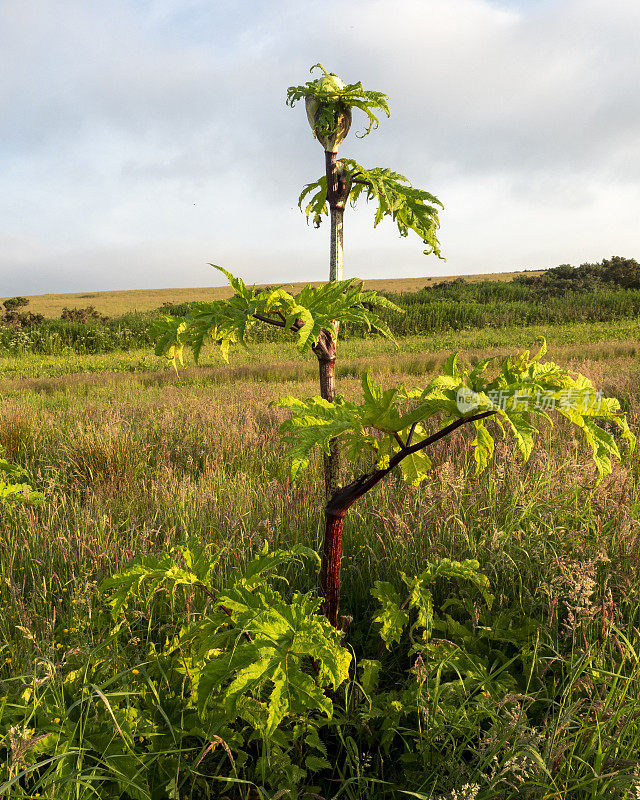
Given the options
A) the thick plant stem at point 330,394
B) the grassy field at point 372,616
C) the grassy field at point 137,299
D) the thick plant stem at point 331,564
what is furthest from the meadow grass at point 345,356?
the grassy field at point 137,299

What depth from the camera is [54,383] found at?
962cm

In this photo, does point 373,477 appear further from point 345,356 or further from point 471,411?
point 345,356

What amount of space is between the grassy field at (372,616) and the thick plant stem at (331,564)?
27 cm

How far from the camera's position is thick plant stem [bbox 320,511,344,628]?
149cm

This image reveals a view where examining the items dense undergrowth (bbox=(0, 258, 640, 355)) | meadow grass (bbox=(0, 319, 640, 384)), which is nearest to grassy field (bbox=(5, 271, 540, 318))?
dense undergrowth (bbox=(0, 258, 640, 355))

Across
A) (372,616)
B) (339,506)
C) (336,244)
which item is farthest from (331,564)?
(336,244)

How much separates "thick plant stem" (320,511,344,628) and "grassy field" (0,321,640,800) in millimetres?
271

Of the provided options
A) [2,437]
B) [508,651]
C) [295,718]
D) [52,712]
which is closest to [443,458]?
[508,651]

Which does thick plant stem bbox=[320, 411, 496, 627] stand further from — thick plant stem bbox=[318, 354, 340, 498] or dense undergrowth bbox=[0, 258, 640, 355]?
dense undergrowth bbox=[0, 258, 640, 355]

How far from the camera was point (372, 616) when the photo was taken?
78.4 inches

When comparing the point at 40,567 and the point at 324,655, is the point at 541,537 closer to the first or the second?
the point at 324,655

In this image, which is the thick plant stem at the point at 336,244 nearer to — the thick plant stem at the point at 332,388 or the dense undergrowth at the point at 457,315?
the thick plant stem at the point at 332,388

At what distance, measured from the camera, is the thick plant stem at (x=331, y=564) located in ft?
4.88

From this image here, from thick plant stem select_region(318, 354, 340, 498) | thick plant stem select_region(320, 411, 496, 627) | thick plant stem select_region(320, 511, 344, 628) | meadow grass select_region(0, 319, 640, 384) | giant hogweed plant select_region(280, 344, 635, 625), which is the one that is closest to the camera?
giant hogweed plant select_region(280, 344, 635, 625)
